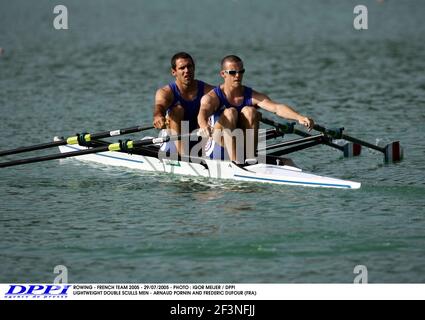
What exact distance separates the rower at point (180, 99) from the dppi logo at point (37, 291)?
16.7 ft

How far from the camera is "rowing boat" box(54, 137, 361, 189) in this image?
1383 centimetres

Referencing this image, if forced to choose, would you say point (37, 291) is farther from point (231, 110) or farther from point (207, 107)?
point (231, 110)

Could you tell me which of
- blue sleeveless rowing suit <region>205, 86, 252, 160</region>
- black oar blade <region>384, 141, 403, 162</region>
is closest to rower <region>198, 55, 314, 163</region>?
blue sleeveless rowing suit <region>205, 86, 252, 160</region>

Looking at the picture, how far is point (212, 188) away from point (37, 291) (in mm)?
4569

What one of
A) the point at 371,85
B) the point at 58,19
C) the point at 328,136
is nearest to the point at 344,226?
the point at 328,136

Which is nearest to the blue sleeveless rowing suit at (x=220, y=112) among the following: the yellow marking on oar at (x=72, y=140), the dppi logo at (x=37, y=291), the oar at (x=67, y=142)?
the oar at (x=67, y=142)

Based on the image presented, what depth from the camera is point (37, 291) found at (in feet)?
33.4

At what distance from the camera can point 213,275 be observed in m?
10.5

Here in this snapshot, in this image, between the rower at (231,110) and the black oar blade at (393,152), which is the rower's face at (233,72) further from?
the black oar blade at (393,152)

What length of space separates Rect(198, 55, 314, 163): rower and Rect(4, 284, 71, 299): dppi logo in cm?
449

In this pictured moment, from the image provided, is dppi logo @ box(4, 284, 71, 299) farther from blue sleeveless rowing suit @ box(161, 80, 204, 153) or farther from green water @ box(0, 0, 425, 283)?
blue sleeveless rowing suit @ box(161, 80, 204, 153)

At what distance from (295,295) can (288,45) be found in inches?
984

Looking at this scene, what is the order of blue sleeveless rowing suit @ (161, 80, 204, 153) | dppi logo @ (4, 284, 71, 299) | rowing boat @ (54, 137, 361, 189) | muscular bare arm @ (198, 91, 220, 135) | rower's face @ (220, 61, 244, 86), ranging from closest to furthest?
dppi logo @ (4, 284, 71, 299) < rowing boat @ (54, 137, 361, 189) < muscular bare arm @ (198, 91, 220, 135) < rower's face @ (220, 61, 244, 86) < blue sleeveless rowing suit @ (161, 80, 204, 153)

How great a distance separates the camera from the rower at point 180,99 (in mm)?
14883
